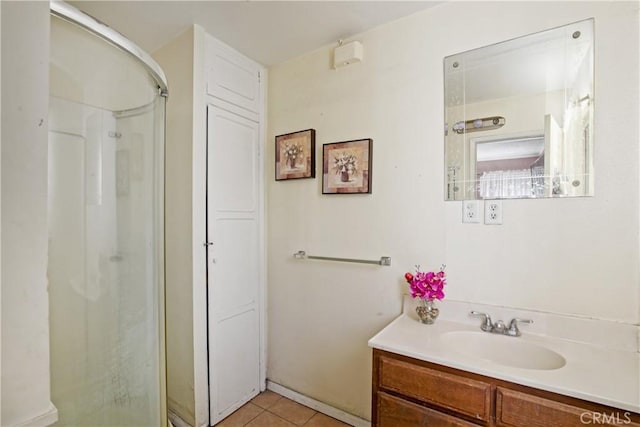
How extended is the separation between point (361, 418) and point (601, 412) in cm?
121

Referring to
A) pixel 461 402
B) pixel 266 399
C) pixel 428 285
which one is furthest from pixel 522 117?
pixel 266 399

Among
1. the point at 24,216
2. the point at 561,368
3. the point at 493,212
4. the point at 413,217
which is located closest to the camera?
the point at 24,216

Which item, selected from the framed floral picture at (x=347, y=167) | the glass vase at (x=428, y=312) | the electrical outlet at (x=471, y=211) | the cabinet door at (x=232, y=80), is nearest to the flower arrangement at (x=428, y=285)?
the glass vase at (x=428, y=312)

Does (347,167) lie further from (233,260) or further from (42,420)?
(42,420)

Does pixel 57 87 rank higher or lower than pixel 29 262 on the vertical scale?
higher

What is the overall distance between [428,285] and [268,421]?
128cm

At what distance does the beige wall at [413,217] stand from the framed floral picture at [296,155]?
0.06 m

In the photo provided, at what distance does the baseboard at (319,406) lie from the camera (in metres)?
1.81

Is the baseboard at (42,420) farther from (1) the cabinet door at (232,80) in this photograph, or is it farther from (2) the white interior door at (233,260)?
(1) the cabinet door at (232,80)

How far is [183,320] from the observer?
1.82 metres

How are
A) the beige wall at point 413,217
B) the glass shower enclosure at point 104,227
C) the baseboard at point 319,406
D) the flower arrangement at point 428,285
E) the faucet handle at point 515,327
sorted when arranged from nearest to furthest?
1. the glass shower enclosure at point 104,227
2. the beige wall at point 413,217
3. the faucet handle at point 515,327
4. the flower arrangement at point 428,285
5. the baseboard at point 319,406

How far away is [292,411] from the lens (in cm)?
197

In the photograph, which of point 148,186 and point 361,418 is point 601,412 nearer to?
point 361,418

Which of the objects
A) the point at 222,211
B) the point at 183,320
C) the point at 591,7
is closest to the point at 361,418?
the point at 183,320
